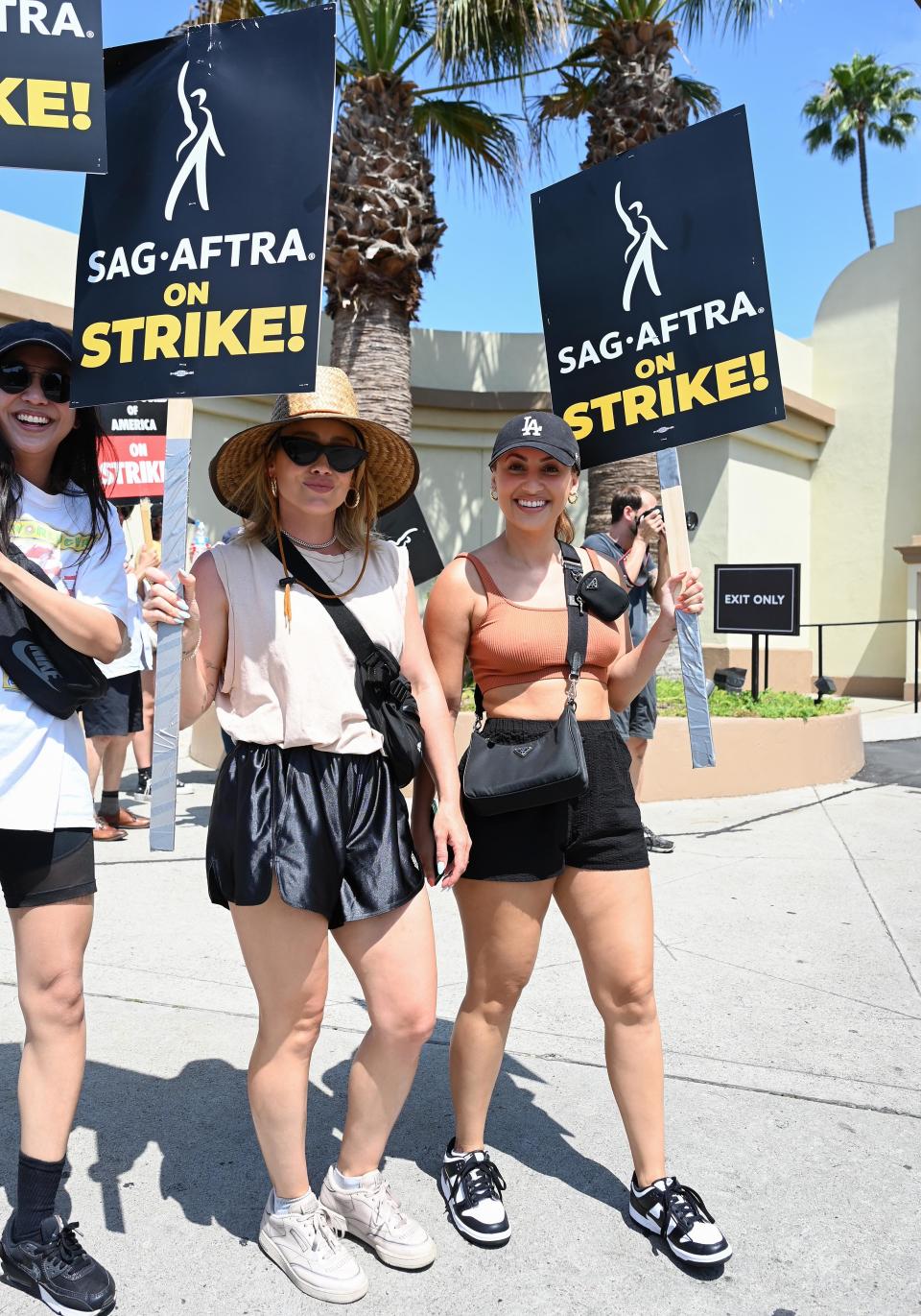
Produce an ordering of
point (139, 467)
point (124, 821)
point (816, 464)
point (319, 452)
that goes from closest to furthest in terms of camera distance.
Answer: point (319, 452) < point (124, 821) < point (139, 467) < point (816, 464)

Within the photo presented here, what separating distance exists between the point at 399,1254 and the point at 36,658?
159 centimetres

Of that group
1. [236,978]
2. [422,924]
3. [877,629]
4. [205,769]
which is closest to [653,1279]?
[422,924]

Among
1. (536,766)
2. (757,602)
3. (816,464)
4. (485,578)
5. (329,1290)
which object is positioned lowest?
(329,1290)

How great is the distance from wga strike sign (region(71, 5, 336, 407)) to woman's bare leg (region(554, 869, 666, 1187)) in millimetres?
1451

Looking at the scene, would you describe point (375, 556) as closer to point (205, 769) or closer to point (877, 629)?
point (205, 769)

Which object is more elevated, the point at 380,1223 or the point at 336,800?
the point at 336,800

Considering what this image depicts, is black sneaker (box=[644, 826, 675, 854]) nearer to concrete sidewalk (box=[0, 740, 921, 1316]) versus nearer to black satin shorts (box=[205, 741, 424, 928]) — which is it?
concrete sidewalk (box=[0, 740, 921, 1316])

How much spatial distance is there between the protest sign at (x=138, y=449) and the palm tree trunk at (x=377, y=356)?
8.82 feet

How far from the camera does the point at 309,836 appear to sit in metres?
2.35

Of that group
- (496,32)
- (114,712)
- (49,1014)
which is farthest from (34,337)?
(496,32)

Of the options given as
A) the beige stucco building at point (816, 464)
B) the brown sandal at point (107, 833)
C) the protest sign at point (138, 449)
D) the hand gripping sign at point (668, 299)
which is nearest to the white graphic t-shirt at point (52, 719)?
the hand gripping sign at point (668, 299)

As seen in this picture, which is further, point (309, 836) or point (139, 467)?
point (139, 467)

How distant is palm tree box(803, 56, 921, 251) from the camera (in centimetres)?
3222

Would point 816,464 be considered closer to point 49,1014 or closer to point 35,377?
point 35,377
